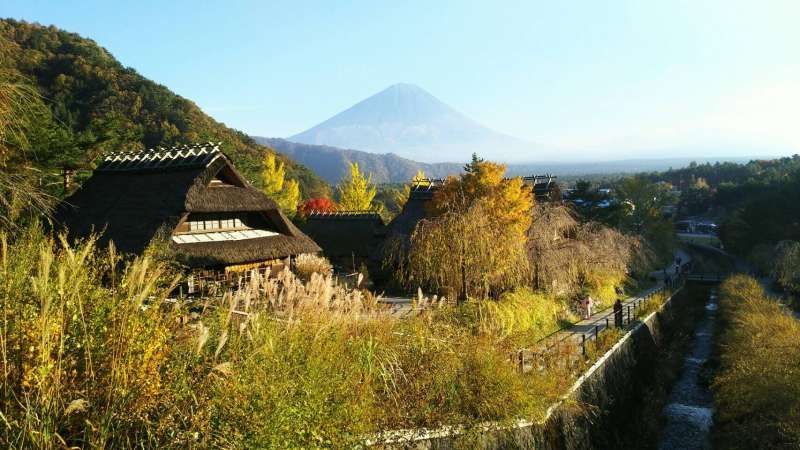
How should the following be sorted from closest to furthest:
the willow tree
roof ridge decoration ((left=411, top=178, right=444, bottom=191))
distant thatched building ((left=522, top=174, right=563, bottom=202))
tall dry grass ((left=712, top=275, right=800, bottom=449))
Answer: tall dry grass ((left=712, top=275, right=800, bottom=449)), the willow tree, distant thatched building ((left=522, top=174, right=563, bottom=202)), roof ridge decoration ((left=411, top=178, right=444, bottom=191))

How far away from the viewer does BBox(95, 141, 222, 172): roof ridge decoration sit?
1872cm

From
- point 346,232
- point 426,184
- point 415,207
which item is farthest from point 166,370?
point 346,232

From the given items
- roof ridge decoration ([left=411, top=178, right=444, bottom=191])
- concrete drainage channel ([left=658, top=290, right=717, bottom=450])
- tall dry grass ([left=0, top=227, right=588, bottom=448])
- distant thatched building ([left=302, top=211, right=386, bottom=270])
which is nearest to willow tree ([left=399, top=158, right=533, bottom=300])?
concrete drainage channel ([left=658, top=290, right=717, bottom=450])

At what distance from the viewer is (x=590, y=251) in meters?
18.0

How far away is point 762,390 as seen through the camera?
10.9m

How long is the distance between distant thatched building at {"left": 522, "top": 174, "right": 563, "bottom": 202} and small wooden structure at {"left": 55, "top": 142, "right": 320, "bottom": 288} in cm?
1257

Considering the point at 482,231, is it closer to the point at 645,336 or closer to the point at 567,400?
the point at 567,400

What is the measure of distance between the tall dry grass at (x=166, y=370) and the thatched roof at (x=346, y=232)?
23.9 metres

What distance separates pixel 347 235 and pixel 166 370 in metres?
27.2

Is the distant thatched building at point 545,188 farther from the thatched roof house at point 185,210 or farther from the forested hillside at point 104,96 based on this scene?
the forested hillside at point 104,96

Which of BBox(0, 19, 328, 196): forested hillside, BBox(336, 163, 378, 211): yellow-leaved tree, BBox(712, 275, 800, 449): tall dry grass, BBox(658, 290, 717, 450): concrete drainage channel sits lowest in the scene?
BBox(658, 290, 717, 450): concrete drainage channel

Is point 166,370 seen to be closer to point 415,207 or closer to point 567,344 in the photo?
point 567,344

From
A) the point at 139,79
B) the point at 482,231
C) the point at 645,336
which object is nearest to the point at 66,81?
the point at 139,79

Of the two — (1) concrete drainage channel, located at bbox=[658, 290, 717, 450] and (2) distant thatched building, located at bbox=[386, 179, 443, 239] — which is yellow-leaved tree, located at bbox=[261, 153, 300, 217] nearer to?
(2) distant thatched building, located at bbox=[386, 179, 443, 239]
